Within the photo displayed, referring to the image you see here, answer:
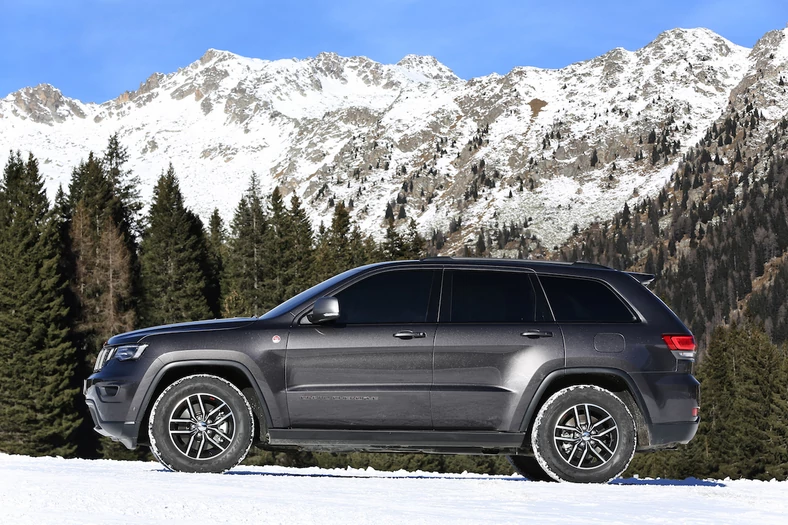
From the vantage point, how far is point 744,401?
81.4 meters

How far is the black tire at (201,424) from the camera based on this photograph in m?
8.27

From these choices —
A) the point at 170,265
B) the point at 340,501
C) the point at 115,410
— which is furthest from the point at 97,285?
the point at 340,501

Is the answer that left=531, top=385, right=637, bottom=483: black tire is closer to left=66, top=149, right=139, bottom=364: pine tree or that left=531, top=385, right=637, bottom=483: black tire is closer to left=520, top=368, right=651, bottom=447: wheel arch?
left=520, top=368, right=651, bottom=447: wheel arch

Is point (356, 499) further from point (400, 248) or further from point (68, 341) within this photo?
point (400, 248)

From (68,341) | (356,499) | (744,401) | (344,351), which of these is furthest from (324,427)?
(744,401)

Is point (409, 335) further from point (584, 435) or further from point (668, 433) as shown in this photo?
point (668, 433)

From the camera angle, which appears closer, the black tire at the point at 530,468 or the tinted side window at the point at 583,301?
the tinted side window at the point at 583,301

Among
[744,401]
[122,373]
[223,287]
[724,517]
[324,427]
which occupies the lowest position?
[744,401]

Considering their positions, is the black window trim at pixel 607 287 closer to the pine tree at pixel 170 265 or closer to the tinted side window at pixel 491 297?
the tinted side window at pixel 491 297

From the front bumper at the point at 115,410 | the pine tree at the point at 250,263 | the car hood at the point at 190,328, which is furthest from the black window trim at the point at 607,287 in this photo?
the pine tree at the point at 250,263

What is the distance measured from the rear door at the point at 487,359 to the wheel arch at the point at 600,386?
78 mm

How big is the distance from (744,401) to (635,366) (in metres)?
79.2

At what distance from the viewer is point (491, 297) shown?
336 inches

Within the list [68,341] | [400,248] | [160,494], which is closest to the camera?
[160,494]
